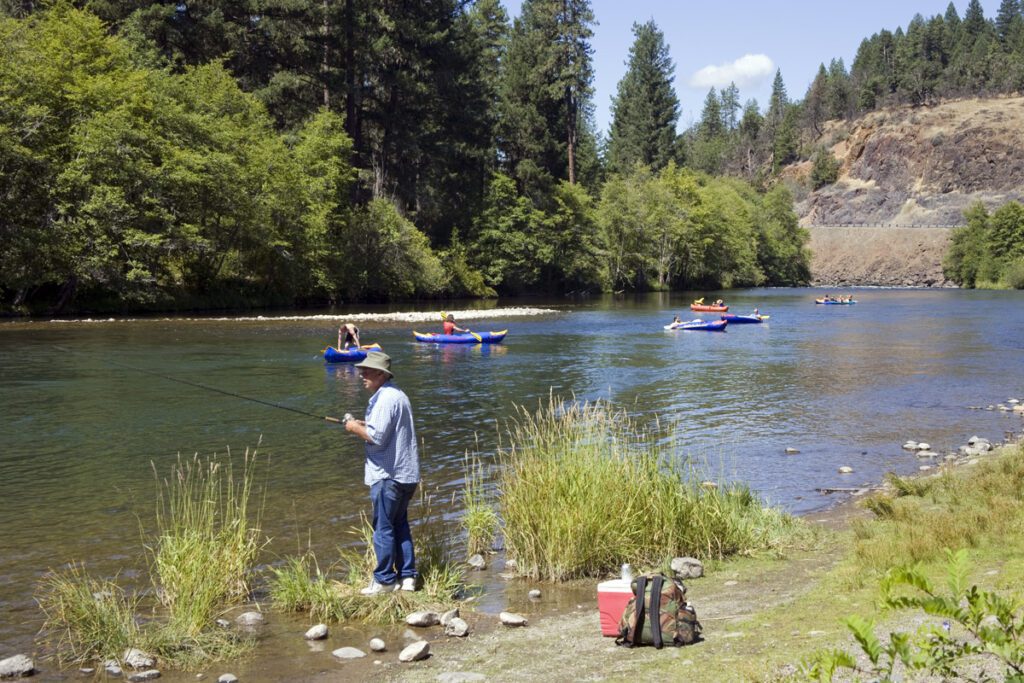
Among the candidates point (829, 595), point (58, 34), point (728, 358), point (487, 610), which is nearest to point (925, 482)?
point (829, 595)

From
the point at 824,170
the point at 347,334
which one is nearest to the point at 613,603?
the point at 347,334

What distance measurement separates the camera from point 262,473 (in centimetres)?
1518

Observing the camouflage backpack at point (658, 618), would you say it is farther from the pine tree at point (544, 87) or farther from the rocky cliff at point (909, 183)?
the rocky cliff at point (909, 183)

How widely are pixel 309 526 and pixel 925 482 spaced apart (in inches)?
332

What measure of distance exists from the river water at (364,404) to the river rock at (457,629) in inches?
133

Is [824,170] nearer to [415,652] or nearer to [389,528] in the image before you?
[389,528]

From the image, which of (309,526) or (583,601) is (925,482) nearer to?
(583,601)

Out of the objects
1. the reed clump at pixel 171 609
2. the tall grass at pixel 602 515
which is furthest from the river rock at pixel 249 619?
the tall grass at pixel 602 515

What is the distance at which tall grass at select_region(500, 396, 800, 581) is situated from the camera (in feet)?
31.5

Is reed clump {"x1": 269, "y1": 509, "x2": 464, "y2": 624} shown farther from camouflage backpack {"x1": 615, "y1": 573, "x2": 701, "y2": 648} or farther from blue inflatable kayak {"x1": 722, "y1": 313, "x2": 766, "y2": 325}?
blue inflatable kayak {"x1": 722, "y1": 313, "x2": 766, "y2": 325}

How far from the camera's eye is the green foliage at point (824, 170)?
17212 cm

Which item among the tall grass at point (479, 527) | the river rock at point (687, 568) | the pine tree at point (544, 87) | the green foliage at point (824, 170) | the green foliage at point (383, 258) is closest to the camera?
the river rock at point (687, 568)

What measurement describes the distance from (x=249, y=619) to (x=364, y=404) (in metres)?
14.8

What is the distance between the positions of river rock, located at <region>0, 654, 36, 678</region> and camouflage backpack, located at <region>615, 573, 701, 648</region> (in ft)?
15.4
